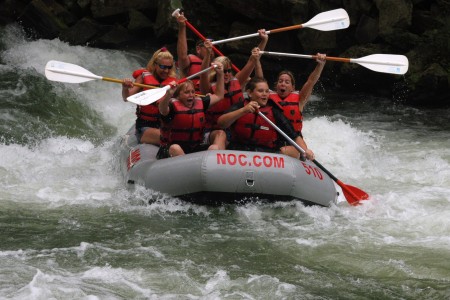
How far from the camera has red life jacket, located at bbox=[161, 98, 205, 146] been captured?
21.7ft

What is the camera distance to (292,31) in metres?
11.4

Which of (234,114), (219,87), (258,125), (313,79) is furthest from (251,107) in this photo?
(313,79)

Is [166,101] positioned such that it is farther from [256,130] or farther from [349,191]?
[349,191]

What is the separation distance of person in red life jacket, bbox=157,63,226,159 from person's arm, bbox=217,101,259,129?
0.16 meters

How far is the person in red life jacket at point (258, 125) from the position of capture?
6.68m

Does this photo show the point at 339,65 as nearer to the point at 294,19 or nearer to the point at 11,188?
the point at 294,19

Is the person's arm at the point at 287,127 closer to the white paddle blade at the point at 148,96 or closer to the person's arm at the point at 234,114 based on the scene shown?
the person's arm at the point at 234,114

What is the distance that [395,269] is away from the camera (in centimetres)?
539

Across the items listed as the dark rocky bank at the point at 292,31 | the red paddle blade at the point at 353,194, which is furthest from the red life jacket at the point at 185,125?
the dark rocky bank at the point at 292,31

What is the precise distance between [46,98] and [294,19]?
3513mm

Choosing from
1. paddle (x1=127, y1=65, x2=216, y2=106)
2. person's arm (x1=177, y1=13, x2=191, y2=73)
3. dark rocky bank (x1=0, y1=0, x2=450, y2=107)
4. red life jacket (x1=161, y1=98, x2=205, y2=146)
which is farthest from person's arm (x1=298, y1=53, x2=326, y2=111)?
dark rocky bank (x1=0, y1=0, x2=450, y2=107)

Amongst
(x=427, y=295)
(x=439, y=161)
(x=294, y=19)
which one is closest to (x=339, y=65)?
(x=294, y=19)

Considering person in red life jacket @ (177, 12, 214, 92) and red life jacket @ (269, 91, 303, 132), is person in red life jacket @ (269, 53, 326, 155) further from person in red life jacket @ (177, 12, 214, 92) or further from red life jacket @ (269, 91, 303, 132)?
person in red life jacket @ (177, 12, 214, 92)

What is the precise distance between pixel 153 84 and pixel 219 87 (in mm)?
676
